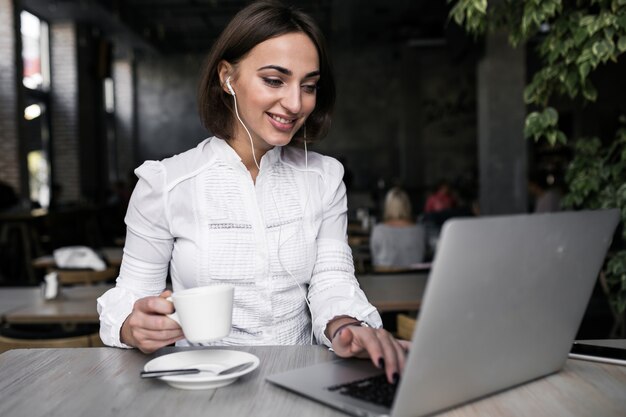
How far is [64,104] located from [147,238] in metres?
10.2

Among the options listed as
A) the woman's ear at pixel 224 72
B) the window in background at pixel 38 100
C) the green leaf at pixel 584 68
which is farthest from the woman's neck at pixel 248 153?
the window in background at pixel 38 100

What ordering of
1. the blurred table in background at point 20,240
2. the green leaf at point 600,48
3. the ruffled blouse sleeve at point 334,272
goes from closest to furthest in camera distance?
the ruffled blouse sleeve at point 334,272 → the green leaf at point 600,48 → the blurred table in background at point 20,240

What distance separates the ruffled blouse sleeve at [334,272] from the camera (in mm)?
1349

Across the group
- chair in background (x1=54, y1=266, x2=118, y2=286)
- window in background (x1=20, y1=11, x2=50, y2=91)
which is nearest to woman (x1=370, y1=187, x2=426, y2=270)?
chair in background (x1=54, y1=266, x2=118, y2=286)

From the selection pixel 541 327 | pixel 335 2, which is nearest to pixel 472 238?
pixel 541 327

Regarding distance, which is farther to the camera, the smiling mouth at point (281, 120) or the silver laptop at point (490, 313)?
the smiling mouth at point (281, 120)

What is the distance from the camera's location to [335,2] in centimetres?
1131

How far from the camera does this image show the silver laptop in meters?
0.72

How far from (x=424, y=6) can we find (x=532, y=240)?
37.1 feet

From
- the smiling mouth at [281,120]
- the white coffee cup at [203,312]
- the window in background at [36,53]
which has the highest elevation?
the window in background at [36,53]

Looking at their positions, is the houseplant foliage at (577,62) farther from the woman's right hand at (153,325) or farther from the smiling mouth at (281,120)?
the woman's right hand at (153,325)

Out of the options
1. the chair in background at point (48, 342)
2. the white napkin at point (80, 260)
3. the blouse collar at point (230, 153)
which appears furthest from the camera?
the white napkin at point (80, 260)

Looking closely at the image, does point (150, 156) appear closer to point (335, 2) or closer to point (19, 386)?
point (335, 2)

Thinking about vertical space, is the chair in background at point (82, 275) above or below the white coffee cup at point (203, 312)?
below
